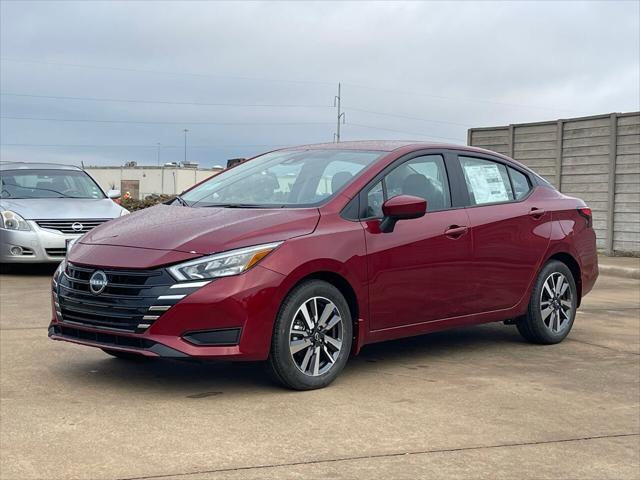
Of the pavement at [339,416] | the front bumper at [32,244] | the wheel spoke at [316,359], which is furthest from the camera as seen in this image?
the front bumper at [32,244]

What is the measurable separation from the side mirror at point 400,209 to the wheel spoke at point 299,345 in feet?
3.14

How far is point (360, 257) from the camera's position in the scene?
557cm

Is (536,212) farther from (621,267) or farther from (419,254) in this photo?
(621,267)

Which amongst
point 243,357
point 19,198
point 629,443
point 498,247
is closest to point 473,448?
point 629,443

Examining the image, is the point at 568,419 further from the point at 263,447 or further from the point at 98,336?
the point at 98,336

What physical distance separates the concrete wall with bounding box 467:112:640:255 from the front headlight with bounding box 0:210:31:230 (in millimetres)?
10725

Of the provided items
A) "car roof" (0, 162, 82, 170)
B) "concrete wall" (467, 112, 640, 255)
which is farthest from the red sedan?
"concrete wall" (467, 112, 640, 255)

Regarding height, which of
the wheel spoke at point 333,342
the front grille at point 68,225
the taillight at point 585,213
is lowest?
the wheel spoke at point 333,342

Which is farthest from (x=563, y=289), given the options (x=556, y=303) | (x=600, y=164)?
(x=600, y=164)

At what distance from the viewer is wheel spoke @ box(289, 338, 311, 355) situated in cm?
522

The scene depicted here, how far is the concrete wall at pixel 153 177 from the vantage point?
75.4 metres

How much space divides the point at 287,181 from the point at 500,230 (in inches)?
67.7

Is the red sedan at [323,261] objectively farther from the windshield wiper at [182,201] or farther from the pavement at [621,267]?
the pavement at [621,267]

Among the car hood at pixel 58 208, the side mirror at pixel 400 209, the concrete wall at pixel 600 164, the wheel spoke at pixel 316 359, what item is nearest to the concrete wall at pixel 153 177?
the concrete wall at pixel 600 164
